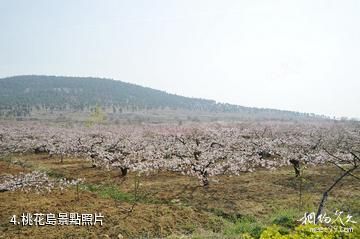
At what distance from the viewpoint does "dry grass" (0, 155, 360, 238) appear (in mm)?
15457

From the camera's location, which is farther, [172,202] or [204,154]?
[204,154]

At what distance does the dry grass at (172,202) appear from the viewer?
1546 centimetres

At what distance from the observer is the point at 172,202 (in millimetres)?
20781

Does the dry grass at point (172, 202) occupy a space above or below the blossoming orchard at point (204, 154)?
below

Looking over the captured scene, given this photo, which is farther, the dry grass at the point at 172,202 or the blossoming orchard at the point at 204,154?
the blossoming orchard at the point at 204,154

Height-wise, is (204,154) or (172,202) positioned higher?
(204,154)

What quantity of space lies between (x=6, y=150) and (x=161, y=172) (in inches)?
968

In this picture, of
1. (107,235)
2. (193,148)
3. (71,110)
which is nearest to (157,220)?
(107,235)

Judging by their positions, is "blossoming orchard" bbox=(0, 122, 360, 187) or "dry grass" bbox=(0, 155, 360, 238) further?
"blossoming orchard" bbox=(0, 122, 360, 187)

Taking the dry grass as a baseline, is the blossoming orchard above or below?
above

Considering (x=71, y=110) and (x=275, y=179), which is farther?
(x=71, y=110)

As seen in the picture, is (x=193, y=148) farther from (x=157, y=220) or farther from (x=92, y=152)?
(x=157, y=220)

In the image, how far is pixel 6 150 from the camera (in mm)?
44750

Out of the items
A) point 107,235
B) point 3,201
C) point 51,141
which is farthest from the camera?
point 51,141
